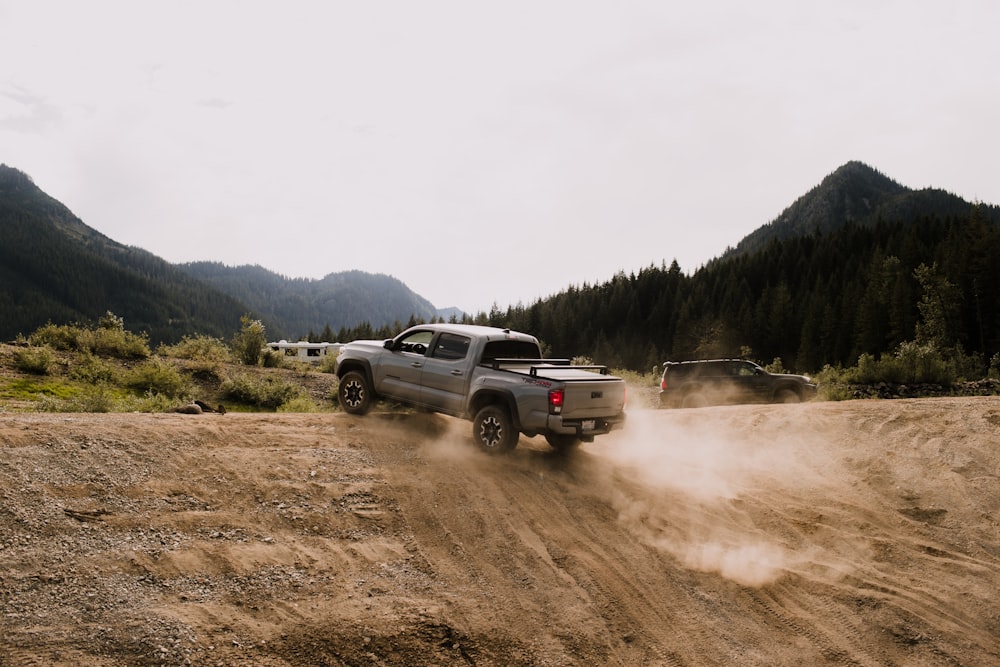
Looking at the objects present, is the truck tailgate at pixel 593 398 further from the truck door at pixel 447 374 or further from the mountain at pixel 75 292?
the mountain at pixel 75 292

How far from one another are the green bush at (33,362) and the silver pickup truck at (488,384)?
11054 millimetres

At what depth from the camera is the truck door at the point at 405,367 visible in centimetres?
1029

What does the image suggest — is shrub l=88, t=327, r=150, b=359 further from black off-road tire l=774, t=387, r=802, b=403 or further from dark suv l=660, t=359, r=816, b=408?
black off-road tire l=774, t=387, r=802, b=403

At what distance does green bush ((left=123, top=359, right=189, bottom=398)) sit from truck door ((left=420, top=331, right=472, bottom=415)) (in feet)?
36.5

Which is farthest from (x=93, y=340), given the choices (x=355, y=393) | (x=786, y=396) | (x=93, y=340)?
(x=786, y=396)

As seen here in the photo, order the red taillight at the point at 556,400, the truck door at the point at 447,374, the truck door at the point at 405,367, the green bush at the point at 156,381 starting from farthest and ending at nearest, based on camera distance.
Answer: the green bush at the point at 156,381, the truck door at the point at 405,367, the truck door at the point at 447,374, the red taillight at the point at 556,400

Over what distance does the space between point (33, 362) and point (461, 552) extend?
16.1m

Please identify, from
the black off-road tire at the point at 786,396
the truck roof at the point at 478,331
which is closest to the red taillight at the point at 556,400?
the truck roof at the point at 478,331

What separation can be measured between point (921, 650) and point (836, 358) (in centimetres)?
6567

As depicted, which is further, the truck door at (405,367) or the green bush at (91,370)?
the green bush at (91,370)

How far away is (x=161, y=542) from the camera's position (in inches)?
219

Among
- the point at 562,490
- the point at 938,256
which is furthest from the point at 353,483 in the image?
the point at 938,256

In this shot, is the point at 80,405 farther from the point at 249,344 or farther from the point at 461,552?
the point at 249,344

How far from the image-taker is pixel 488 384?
30.4 ft
